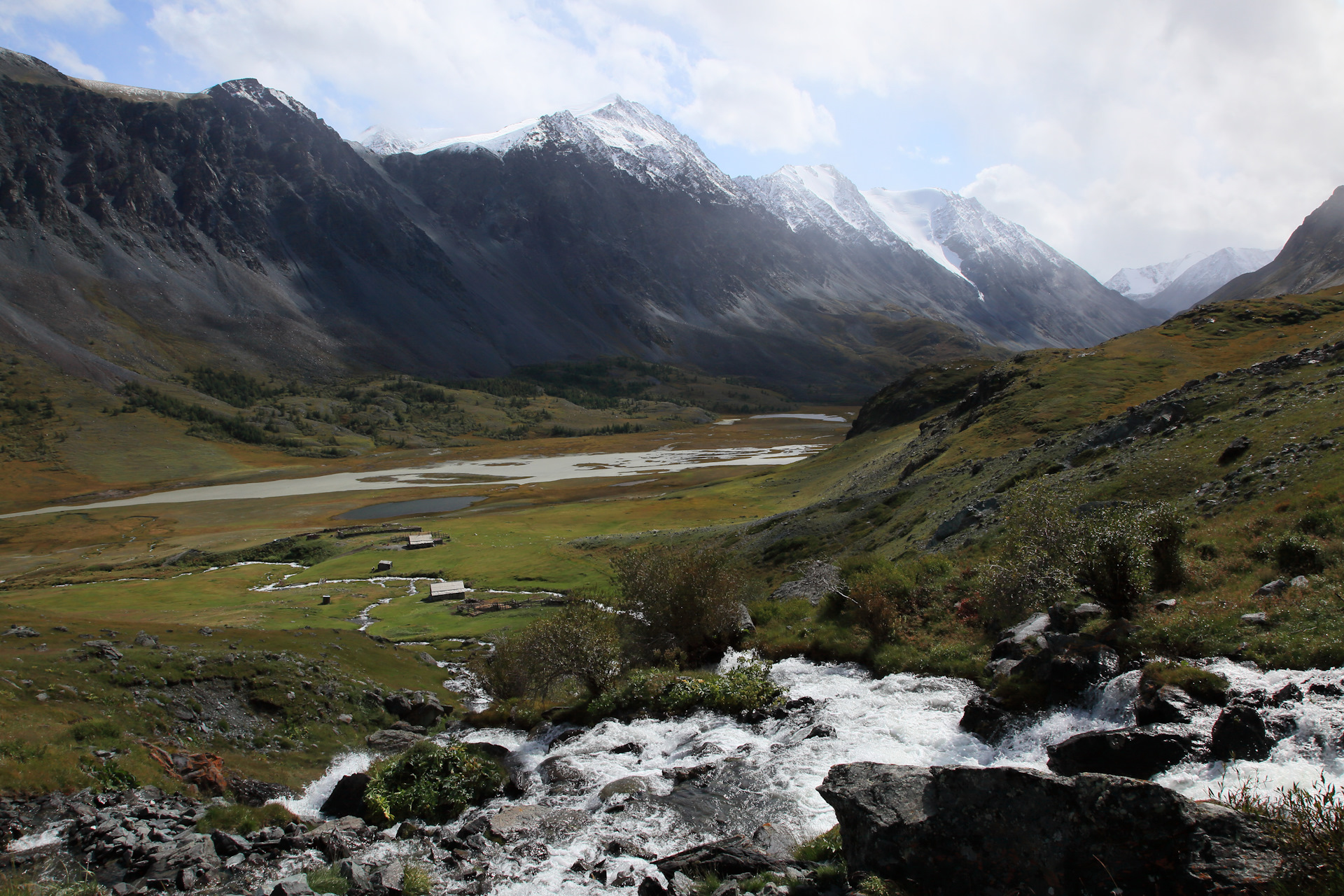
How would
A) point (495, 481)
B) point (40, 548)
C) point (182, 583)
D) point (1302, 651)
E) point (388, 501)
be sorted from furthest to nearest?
point (495, 481), point (388, 501), point (40, 548), point (182, 583), point (1302, 651)

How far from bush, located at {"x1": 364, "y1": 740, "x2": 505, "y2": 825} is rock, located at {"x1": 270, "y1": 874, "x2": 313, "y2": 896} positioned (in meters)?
4.01

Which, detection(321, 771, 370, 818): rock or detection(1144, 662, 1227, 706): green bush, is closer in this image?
detection(1144, 662, 1227, 706): green bush

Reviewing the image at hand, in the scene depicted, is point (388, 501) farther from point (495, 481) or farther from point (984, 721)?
point (984, 721)

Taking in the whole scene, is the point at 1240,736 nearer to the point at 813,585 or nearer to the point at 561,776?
the point at 561,776

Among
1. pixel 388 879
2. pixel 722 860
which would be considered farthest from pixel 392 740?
pixel 722 860

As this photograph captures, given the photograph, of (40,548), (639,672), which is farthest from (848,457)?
(40,548)

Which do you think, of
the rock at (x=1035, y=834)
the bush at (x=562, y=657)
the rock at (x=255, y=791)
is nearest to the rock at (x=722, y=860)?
the rock at (x=1035, y=834)

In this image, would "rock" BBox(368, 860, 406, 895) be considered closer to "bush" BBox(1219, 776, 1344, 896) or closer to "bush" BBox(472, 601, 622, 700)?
"bush" BBox(472, 601, 622, 700)

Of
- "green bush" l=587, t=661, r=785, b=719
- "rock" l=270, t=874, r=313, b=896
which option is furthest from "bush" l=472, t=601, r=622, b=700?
"rock" l=270, t=874, r=313, b=896

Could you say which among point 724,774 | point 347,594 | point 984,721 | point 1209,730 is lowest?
point 347,594

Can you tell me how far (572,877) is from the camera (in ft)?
54.5

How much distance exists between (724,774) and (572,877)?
19.2ft

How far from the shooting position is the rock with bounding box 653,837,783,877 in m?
15.6

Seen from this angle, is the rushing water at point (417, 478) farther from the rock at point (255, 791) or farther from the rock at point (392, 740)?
the rock at point (255, 791)
